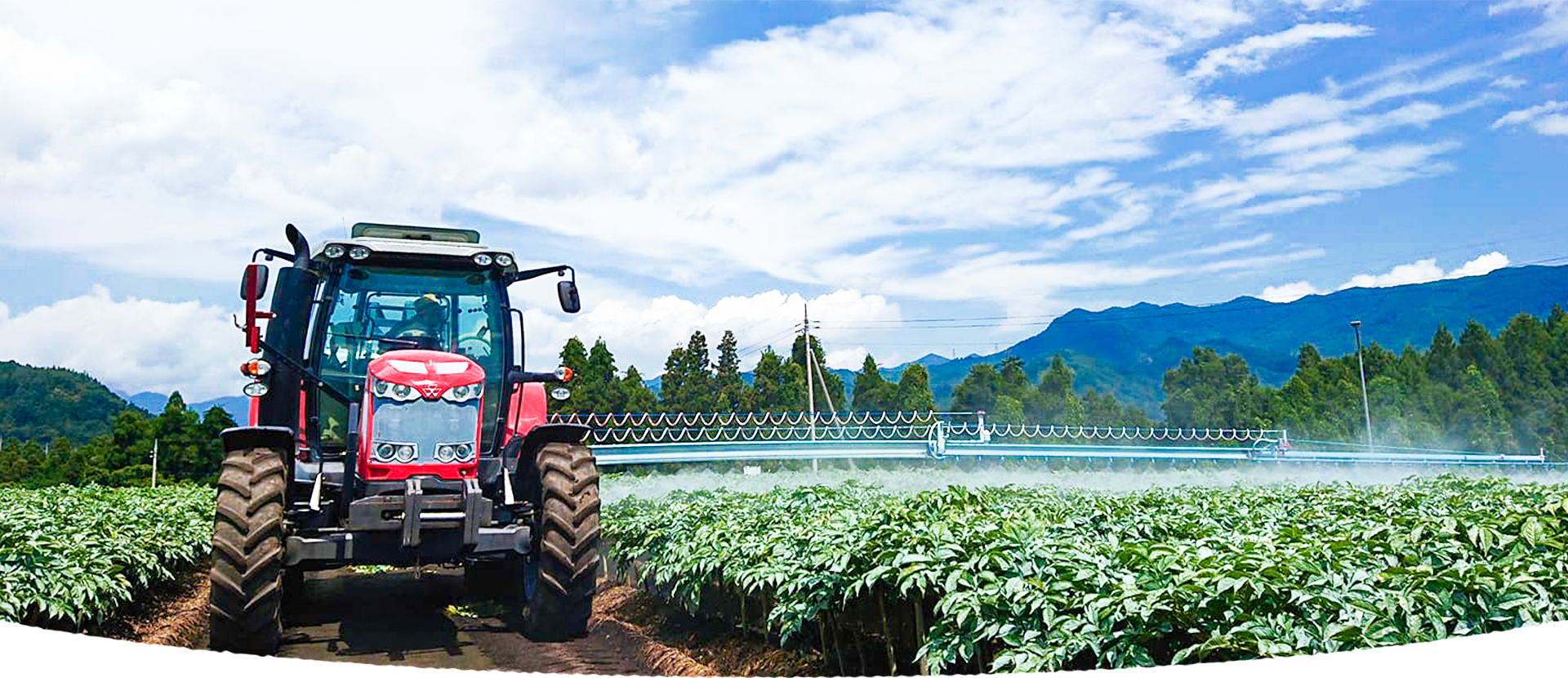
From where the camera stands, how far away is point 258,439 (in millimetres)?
7535

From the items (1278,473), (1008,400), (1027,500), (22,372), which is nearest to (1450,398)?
(1008,400)

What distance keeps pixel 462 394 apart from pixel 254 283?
1713mm

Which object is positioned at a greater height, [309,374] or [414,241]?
[414,241]

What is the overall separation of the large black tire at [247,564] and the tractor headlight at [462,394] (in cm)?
135

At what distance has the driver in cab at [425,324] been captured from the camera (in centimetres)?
868

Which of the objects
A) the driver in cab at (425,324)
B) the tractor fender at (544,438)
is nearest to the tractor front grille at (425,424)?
the tractor fender at (544,438)

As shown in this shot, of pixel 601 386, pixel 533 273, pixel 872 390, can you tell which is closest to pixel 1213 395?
pixel 872 390

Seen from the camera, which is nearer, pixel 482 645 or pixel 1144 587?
pixel 1144 587

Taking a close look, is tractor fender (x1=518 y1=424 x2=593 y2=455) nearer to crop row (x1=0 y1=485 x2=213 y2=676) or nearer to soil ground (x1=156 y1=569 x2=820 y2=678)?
soil ground (x1=156 y1=569 x2=820 y2=678)

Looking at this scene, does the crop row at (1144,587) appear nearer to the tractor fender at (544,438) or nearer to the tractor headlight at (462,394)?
the tractor fender at (544,438)

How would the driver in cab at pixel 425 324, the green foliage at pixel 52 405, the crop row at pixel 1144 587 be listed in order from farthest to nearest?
the green foliage at pixel 52 405
the driver in cab at pixel 425 324
the crop row at pixel 1144 587

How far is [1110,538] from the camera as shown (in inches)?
205

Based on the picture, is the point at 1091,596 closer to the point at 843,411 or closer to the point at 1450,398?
the point at 843,411

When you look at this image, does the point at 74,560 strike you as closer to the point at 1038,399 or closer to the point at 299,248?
the point at 299,248
